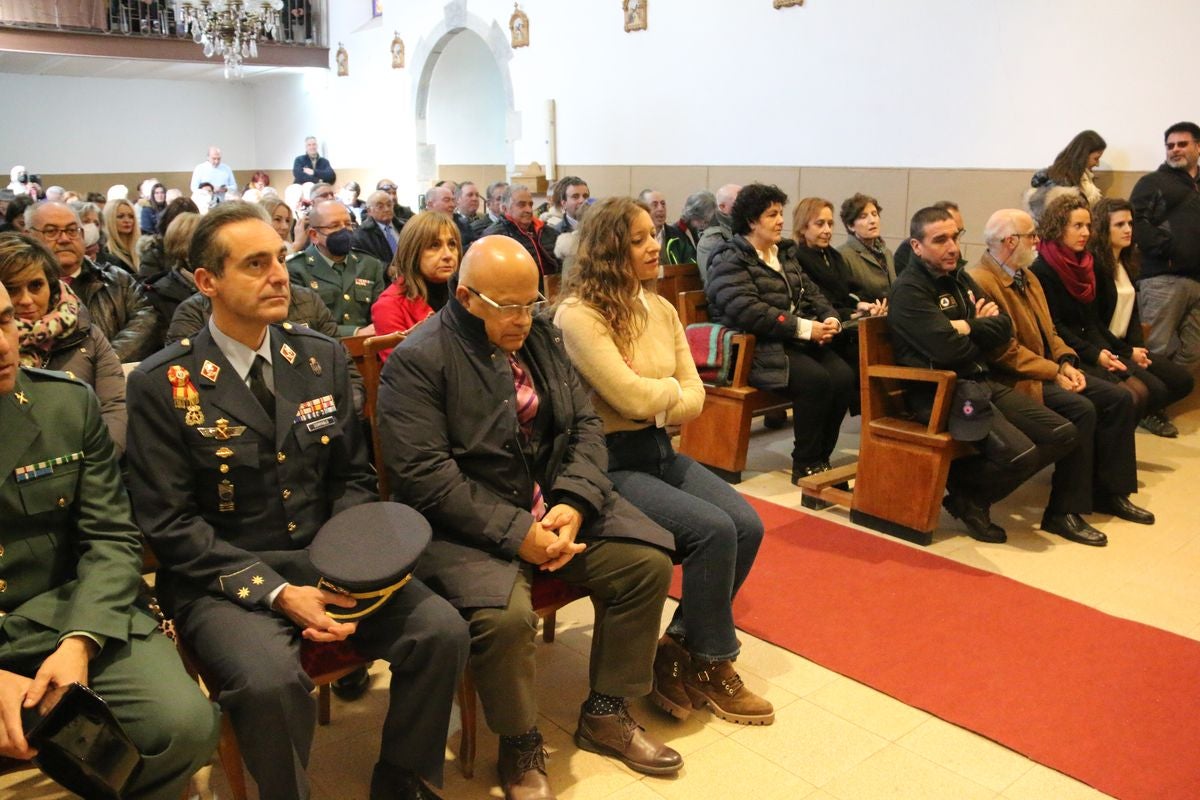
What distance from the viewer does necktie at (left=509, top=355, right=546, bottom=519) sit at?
233 cm

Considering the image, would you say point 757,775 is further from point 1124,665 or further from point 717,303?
point 717,303

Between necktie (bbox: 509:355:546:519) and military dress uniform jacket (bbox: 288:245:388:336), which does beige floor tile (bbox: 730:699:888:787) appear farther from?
military dress uniform jacket (bbox: 288:245:388:336)

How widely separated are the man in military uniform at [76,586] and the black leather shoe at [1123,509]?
3507 millimetres

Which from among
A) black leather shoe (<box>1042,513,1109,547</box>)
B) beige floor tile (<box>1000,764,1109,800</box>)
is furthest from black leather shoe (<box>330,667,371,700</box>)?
black leather shoe (<box>1042,513,1109,547</box>)

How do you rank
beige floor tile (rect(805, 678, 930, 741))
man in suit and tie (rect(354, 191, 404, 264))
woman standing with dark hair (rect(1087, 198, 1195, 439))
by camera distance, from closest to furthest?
beige floor tile (rect(805, 678, 930, 741)) → woman standing with dark hair (rect(1087, 198, 1195, 439)) → man in suit and tie (rect(354, 191, 404, 264))

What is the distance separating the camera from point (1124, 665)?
2742 mm

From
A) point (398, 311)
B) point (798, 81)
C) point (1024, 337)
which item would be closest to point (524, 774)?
point (398, 311)

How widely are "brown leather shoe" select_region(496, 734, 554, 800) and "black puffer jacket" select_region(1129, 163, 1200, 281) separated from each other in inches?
184

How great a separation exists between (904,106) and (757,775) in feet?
17.9

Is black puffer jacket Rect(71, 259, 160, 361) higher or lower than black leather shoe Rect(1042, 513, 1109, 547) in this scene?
higher

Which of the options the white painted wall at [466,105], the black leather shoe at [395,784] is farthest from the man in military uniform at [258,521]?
the white painted wall at [466,105]

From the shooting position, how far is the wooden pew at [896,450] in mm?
3512

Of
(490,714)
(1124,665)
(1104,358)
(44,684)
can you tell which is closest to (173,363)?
(44,684)

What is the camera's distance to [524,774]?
6.95 ft
